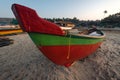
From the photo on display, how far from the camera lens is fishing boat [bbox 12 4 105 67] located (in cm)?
391

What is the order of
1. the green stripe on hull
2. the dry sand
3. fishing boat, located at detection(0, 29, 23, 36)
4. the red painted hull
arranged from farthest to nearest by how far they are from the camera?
fishing boat, located at detection(0, 29, 23, 36) < the dry sand < the red painted hull < the green stripe on hull

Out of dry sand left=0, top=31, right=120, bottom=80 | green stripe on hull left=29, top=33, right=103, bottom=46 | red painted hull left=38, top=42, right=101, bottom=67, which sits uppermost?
green stripe on hull left=29, top=33, right=103, bottom=46

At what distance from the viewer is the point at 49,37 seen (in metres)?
4.24

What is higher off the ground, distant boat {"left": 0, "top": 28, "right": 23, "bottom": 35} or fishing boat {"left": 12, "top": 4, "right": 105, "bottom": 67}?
fishing boat {"left": 12, "top": 4, "right": 105, "bottom": 67}

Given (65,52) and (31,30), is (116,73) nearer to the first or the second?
(65,52)

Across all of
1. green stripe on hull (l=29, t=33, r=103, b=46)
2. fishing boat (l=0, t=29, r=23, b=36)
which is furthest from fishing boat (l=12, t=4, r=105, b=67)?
fishing boat (l=0, t=29, r=23, b=36)

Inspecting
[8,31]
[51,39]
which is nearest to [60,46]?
[51,39]

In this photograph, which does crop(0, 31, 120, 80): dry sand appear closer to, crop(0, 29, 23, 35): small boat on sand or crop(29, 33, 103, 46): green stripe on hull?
crop(29, 33, 103, 46): green stripe on hull

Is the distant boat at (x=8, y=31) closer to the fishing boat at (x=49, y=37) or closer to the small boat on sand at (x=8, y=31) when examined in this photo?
the small boat on sand at (x=8, y=31)

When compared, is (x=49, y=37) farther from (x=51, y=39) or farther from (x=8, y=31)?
(x=8, y=31)

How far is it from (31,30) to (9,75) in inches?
84.5

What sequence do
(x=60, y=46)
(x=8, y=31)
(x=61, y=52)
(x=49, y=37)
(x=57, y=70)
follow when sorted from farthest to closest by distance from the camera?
(x=8, y=31)
(x=57, y=70)
(x=61, y=52)
(x=60, y=46)
(x=49, y=37)

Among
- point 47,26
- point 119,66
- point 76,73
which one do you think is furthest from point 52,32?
point 119,66

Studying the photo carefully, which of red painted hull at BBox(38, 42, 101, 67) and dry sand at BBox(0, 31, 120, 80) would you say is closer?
red painted hull at BBox(38, 42, 101, 67)
